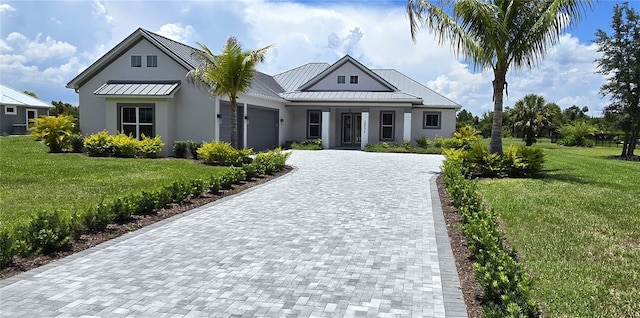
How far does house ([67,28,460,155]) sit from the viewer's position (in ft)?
66.4

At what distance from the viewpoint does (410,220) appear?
27.6ft

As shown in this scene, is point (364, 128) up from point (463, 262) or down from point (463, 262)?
up

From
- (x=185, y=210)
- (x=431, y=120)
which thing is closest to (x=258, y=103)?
(x=431, y=120)

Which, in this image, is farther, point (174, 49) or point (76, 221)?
point (174, 49)

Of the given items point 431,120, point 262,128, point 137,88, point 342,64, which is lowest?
point 262,128

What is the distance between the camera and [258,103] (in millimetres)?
24188

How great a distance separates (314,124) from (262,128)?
5.12 m

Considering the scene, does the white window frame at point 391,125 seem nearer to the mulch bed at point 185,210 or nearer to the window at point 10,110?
the mulch bed at point 185,210

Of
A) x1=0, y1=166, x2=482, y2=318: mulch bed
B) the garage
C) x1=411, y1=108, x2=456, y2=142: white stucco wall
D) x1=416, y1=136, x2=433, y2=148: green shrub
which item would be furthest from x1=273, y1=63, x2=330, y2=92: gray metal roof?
x1=0, y1=166, x2=482, y2=318: mulch bed

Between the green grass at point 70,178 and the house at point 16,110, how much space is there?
57.3 ft

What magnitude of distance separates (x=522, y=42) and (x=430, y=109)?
15.2 m

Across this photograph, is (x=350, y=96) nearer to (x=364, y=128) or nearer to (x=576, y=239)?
(x=364, y=128)

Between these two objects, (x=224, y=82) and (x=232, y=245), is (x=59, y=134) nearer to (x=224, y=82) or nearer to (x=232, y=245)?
(x=224, y=82)

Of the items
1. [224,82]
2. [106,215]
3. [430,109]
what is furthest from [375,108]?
[106,215]
